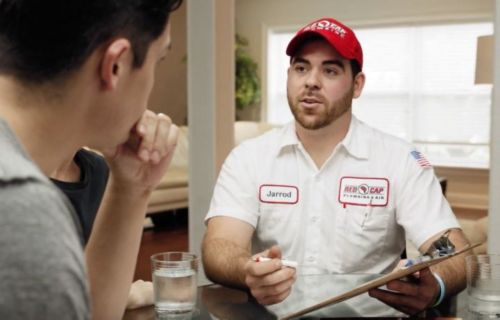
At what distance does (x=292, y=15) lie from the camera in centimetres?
846

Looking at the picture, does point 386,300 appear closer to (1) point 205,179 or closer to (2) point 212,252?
(2) point 212,252

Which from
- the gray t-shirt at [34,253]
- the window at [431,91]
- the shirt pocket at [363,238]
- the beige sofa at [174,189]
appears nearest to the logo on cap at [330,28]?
the shirt pocket at [363,238]

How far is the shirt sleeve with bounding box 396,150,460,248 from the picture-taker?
1888mm

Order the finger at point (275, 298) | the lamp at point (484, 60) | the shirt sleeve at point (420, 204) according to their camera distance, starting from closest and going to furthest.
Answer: the finger at point (275, 298) < the shirt sleeve at point (420, 204) < the lamp at point (484, 60)

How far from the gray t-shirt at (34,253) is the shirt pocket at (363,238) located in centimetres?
148

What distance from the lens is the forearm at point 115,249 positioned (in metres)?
1.16

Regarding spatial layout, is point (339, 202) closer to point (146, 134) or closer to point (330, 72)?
point (330, 72)

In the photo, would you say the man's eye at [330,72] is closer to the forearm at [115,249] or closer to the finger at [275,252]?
the finger at [275,252]

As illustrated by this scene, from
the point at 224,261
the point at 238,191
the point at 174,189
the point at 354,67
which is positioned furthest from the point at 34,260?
the point at 174,189

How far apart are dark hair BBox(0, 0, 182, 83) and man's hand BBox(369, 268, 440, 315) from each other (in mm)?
882

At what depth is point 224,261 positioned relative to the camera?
Answer: 5.59ft

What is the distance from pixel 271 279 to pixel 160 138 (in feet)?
1.38

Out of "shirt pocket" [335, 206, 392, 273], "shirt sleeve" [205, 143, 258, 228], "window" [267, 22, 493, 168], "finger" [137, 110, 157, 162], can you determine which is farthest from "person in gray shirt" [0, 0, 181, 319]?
"window" [267, 22, 493, 168]

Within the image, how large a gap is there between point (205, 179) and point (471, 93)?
5185mm
